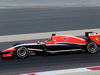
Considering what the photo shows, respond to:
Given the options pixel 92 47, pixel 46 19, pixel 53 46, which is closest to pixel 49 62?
pixel 53 46

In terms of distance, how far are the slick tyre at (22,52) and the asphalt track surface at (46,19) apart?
18.7 feet

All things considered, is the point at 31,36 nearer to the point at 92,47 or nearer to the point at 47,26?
the point at 47,26

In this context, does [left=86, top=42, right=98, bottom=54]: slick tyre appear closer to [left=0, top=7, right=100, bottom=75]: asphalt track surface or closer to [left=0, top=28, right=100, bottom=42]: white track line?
[left=0, top=7, right=100, bottom=75]: asphalt track surface

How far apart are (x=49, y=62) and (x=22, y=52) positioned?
3.90 ft

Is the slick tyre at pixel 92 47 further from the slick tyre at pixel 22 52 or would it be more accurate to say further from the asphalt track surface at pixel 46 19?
the asphalt track surface at pixel 46 19

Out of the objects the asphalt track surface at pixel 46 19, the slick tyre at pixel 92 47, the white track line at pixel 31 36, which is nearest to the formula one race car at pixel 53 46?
the slick tyre at pixel 92 47

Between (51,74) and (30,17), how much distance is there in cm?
1130

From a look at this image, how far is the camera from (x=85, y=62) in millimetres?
7367

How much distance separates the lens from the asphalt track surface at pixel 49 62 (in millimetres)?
6775

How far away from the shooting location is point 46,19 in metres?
16.0

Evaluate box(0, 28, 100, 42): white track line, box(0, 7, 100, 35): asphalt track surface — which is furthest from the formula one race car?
box(0, 7, 100, 35): asphalt track surface

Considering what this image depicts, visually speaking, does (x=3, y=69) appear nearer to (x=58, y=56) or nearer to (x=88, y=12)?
(x=58, y=56)

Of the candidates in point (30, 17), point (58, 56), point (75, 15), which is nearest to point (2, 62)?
point (58, 56)

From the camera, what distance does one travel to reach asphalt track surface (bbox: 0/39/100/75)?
6775 millimetres
